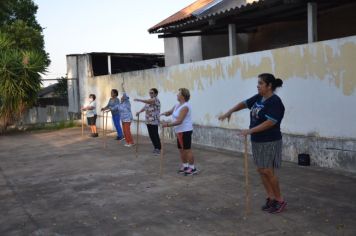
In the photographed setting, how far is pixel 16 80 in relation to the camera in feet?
56.3

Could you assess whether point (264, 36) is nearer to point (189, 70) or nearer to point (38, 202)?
point (189, 70)

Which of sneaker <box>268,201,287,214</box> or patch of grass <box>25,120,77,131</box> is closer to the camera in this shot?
sneaker <box>268,201,287,214</box>

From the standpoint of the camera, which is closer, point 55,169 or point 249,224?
point 249,224

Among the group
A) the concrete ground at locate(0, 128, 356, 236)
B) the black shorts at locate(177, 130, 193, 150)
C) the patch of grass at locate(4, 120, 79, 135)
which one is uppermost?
the black shorts at locate(177, 130, 193, 150)

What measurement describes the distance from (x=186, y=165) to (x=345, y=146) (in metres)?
2.73

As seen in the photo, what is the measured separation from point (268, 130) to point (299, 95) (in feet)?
11.0

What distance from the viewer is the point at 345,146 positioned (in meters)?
7.49

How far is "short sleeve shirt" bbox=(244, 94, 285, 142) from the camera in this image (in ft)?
17.3

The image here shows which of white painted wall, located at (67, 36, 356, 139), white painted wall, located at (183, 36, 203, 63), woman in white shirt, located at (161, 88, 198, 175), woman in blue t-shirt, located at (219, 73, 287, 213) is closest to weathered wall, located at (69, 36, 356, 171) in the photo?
white painted wall, located at (67, 36, 356, 139)

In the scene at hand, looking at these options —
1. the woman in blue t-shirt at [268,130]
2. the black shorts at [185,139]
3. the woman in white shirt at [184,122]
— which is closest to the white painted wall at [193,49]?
the woman in white shirt at [184,122]

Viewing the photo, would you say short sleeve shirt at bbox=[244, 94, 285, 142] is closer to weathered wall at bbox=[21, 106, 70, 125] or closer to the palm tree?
the palm tree

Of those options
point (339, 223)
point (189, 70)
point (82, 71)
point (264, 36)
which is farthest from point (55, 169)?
point (82, 71)

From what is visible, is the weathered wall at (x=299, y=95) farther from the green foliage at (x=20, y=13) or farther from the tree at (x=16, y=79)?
the green foliage at (x=20, y=13)

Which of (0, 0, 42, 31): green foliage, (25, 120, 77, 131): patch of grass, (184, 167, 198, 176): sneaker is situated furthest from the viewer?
(0, 0, 42, 31): green foliage
